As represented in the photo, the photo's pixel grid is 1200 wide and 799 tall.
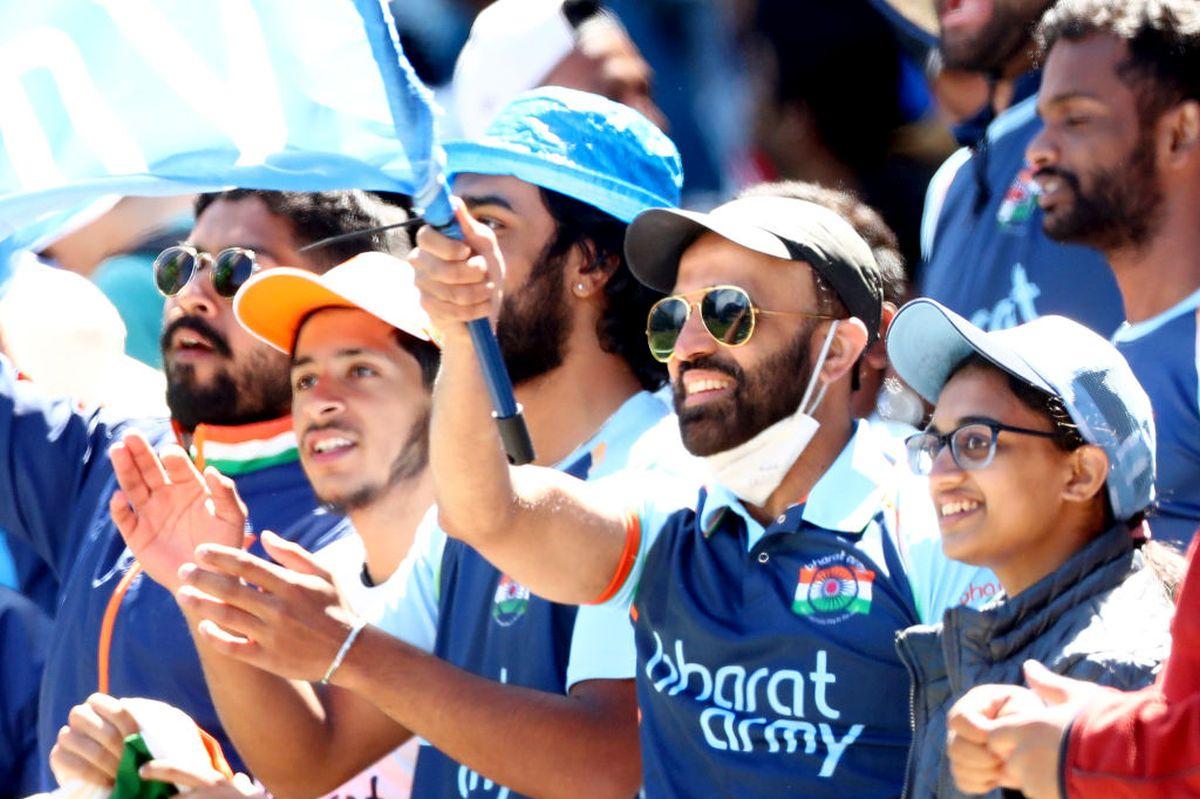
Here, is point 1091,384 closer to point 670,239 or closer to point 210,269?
point 670,239

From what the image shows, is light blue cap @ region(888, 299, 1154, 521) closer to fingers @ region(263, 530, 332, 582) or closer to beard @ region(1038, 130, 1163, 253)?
A: beard @ region(1038, 130, 1163, 253)

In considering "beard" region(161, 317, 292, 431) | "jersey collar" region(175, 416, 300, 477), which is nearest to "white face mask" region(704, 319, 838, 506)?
"jersey collar" region(175, 416, 300, 477)

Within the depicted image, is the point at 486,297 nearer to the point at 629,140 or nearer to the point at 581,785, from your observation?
the point at 581,785

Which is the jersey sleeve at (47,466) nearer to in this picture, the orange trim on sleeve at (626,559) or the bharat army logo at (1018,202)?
the orange trim on sleeve at (626,559)

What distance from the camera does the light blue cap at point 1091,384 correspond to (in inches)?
117

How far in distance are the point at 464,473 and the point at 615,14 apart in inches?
96.4

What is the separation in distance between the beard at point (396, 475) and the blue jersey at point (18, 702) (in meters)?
1.12

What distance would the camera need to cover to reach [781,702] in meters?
3.25

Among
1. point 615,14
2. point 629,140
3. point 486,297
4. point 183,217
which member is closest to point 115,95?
point 486,297

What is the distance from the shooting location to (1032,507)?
2.98 metres

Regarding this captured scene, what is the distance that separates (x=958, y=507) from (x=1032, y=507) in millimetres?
105

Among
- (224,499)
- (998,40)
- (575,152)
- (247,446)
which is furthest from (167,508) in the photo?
(998,40)

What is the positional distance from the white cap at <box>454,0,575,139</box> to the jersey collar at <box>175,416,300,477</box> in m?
1.00

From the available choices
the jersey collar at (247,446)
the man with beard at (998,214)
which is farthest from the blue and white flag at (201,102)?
the man with beard at (998,214)
